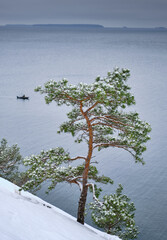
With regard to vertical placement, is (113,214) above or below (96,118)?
below

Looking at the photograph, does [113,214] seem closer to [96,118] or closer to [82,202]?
[82,202]

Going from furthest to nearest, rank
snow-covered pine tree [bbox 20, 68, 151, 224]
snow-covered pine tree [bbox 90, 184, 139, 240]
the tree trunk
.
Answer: the tree trunk → snow-covered pine tree [bbox 90, 184, 139, 240] → snow-covered pine tree [bbox 20, 68, 151, 224]

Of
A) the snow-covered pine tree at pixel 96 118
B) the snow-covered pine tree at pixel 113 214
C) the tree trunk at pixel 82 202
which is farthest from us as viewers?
the tree trunk at pixel 82 202

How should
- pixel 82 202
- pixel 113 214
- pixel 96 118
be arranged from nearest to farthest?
pixel 113 214, pixel 96 118, pixel 82 202

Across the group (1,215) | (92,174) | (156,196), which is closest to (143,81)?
(156,196)

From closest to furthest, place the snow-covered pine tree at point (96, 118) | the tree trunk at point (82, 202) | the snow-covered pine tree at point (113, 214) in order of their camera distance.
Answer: the snow-covered pine tree at point (96, 118), the snow-covered pine tree at point (113, 214), the tree trunk at point (82, 202)

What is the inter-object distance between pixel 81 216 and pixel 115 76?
750 centimetres

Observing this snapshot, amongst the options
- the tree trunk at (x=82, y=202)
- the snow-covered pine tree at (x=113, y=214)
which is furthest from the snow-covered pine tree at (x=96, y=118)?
the snow-covered pine tree at (x=113, y=214)

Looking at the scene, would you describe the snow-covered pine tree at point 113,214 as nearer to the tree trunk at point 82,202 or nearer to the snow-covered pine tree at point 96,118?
the tree trunk at point 82,202

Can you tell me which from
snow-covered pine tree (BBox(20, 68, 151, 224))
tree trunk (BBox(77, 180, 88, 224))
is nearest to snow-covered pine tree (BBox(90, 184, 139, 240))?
tree trunk (BBox(77, 180, 88, 224))

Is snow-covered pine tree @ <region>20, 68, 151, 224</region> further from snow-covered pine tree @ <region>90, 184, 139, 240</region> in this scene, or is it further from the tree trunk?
snow-covered pine tree @ <region>90, 184, 139, 240</region>

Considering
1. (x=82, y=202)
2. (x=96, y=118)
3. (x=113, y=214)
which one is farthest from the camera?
(x=82, y=202)

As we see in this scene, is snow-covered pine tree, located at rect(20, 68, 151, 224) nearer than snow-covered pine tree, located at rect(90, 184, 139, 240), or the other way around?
snow-covered pine tree, located at rect(20, 68, 151, 224)

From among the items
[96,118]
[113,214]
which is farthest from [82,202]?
[96,118]
